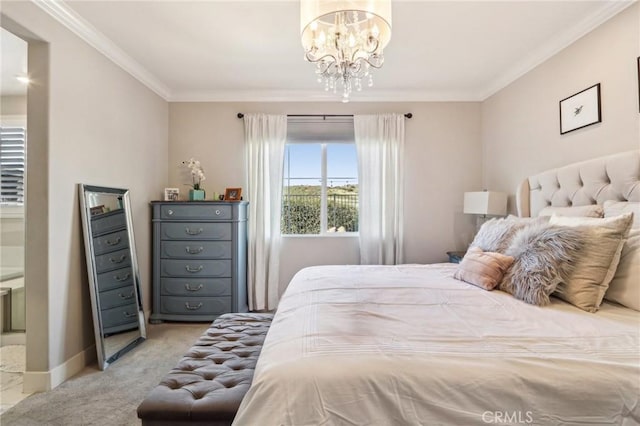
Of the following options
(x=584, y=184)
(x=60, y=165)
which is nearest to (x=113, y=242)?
(x=60, y=165)

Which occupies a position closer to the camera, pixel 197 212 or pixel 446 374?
pixel 446 374

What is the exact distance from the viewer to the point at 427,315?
1.32 m

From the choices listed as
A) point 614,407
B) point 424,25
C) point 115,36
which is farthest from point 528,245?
point 115,36

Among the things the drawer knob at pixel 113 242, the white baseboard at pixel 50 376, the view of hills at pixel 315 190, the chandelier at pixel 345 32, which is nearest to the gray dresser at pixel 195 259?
the drawer knob at pixel 113 242

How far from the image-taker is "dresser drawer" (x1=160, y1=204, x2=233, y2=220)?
314 centimetres

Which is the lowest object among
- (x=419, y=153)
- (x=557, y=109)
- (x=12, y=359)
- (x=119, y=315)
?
(x=12, y=359)

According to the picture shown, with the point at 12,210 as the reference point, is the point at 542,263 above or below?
below

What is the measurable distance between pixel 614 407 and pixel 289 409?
90cm

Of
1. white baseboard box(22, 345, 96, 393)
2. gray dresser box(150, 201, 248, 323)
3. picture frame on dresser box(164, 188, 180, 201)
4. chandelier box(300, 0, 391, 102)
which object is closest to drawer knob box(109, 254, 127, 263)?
gray dresser box(150, 201, 248, 323)

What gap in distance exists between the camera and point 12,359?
245 cm

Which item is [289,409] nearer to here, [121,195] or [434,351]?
[434,351]

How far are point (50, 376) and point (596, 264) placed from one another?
10.6 feet

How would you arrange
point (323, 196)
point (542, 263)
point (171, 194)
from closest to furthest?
point (542, 263), point (171, 194), point (323, 196)

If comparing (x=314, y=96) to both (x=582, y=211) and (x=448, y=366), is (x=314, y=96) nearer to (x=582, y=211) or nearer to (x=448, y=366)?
(x=582, y=211)
